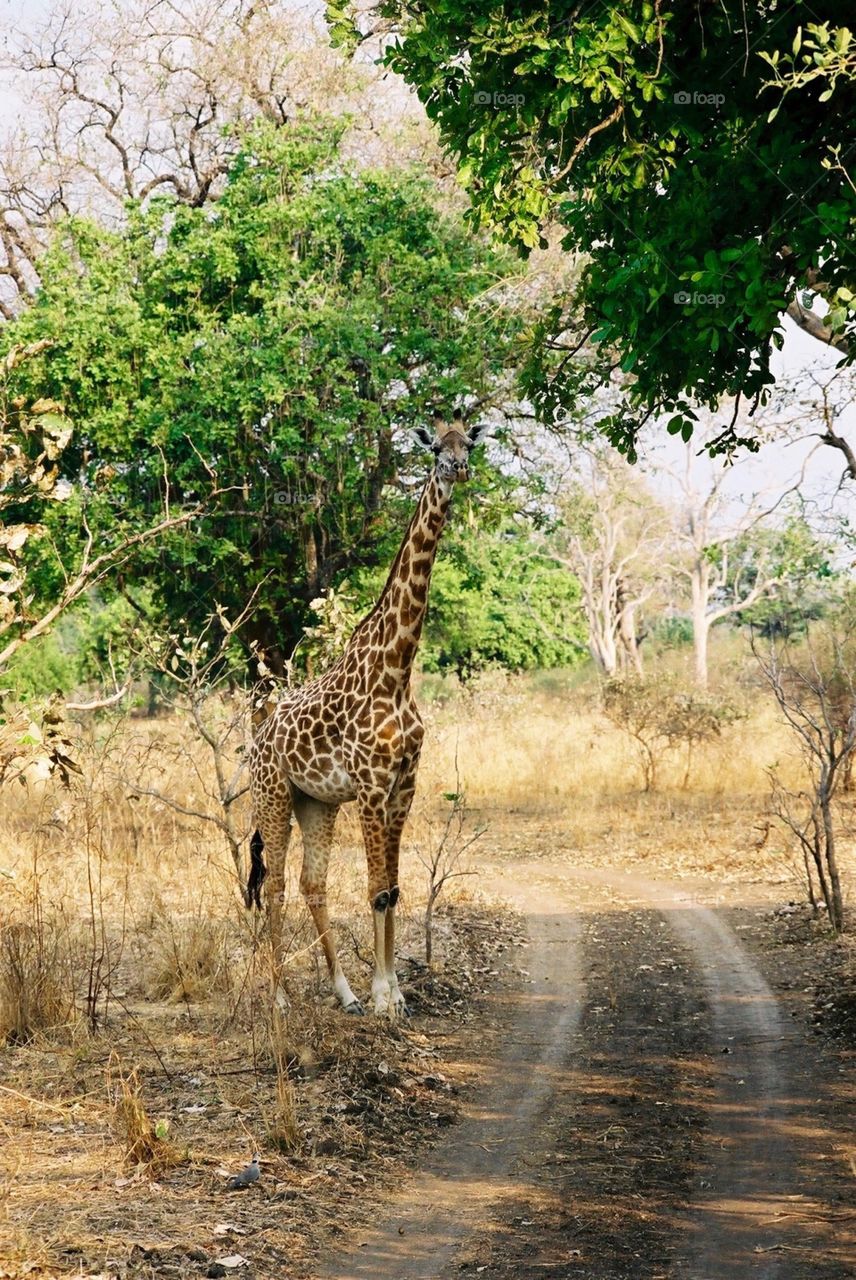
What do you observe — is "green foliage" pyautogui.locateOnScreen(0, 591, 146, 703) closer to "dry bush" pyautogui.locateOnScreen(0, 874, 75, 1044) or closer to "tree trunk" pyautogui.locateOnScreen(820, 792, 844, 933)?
"tree trunk" pyautogui.locateOnScreen(820, 792, 844, 933)

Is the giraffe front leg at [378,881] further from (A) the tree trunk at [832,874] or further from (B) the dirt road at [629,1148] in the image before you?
(A) the tree trunk at [832,874]

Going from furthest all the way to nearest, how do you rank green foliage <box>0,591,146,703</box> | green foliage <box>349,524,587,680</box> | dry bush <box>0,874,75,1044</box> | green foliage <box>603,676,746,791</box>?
1. green foliage <box>349,524,587,680</box>
2. green foliage <box>0,591,146,703</box>
3. green foliage <box>603,676,746,791</box>
4. dry bush <box>0,874,75,1044</box>

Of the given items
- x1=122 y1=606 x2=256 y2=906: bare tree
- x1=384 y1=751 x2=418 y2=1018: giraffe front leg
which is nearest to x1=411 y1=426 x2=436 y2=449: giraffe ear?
x1=122 y1=606 x2=256 y2=906: bare tree

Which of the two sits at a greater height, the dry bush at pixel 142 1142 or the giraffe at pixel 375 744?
the giraffe at pixel 375 744

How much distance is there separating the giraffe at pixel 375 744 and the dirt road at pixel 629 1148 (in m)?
1.11

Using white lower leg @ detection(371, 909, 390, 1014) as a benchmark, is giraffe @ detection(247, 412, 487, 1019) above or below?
above

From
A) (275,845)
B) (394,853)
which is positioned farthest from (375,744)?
(275,845)

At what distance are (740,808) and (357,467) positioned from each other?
7.13m

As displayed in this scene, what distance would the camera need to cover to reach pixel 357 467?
1880 centimetres

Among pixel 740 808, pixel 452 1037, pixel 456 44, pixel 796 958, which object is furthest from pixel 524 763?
pixel 456 44

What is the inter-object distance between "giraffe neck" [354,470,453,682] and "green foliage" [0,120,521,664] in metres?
8.52

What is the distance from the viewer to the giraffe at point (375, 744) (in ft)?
29.9

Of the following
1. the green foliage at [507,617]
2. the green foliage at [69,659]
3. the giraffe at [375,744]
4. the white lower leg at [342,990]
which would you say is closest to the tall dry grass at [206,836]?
the white lower leg at [342,990]

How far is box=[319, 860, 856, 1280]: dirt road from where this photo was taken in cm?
563
